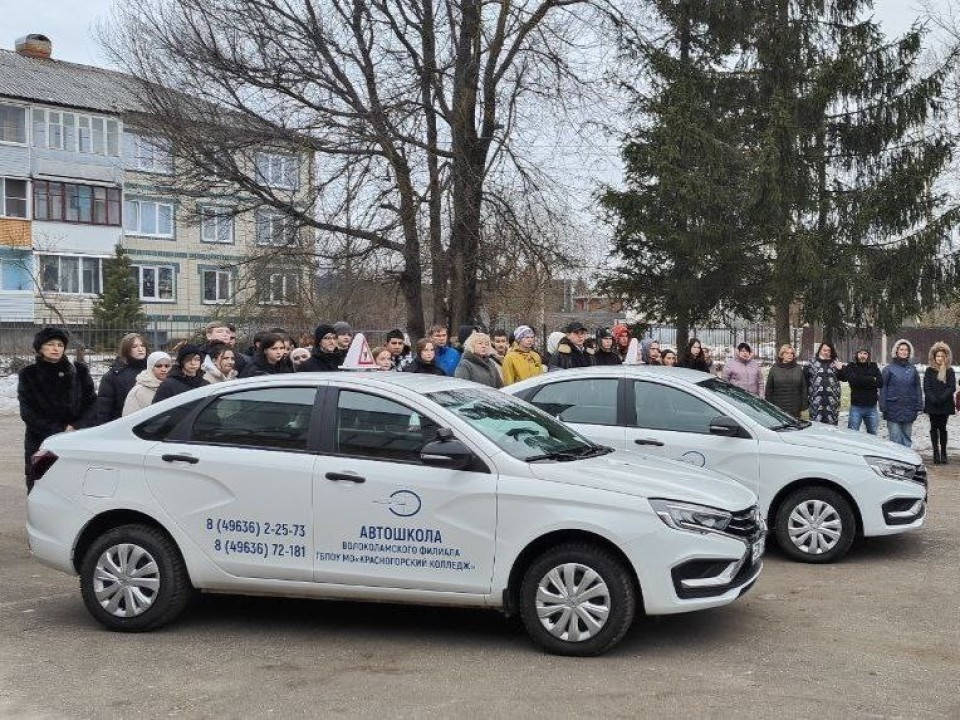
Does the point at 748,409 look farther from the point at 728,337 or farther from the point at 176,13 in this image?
the point at 728,337

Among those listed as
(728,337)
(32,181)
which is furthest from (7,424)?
(32,181)

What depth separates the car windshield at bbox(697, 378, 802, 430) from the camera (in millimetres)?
9315

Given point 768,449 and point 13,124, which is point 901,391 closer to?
point 768,449

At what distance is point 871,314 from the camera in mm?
24125

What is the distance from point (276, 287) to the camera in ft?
79.8

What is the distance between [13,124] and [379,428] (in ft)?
150

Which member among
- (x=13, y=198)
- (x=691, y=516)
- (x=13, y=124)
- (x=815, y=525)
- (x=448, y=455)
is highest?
(x=13, y=124)

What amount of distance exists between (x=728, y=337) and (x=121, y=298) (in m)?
27.1

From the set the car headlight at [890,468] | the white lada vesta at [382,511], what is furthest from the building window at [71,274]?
the car headlight at [890,468]

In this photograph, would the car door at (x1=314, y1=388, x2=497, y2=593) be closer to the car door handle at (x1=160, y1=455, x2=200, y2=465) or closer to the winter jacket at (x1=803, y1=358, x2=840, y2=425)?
the car door handle at (x1=160, y1=455, x2=200, y2=465)

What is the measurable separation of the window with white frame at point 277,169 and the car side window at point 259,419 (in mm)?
14992

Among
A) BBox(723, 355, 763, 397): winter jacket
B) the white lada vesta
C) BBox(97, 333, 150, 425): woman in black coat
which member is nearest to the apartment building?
BBox(723, 355, 763, 397): winter jacket

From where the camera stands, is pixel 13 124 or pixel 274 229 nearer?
pixel 274 229

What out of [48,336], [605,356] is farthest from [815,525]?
[48,336]
